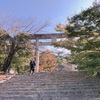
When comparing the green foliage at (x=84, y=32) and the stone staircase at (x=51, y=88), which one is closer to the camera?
the stone staircase at (x=51, y=88)

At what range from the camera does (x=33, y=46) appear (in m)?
24.3

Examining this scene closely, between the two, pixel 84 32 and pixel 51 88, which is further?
pixel 84 32

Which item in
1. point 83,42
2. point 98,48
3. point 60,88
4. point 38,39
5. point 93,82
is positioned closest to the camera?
point 60,88

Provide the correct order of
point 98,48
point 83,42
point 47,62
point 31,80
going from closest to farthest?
point 31,80 < point 98,48 < point 83,42 < point 47,62

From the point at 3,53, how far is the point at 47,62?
9.62m

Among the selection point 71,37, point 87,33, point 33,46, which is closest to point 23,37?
point 33,46

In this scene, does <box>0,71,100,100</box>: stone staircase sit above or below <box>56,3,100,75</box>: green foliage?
below

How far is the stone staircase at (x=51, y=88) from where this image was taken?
12531 mm

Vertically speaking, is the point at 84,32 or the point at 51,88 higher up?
the point at 84,32

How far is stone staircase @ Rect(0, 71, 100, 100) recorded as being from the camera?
1253 centimetres

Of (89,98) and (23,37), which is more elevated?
(23,37)

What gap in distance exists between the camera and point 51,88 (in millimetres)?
14016

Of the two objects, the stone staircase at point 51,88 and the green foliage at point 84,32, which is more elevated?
the green foliage at point 84,32

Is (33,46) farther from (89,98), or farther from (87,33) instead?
(89,98)
